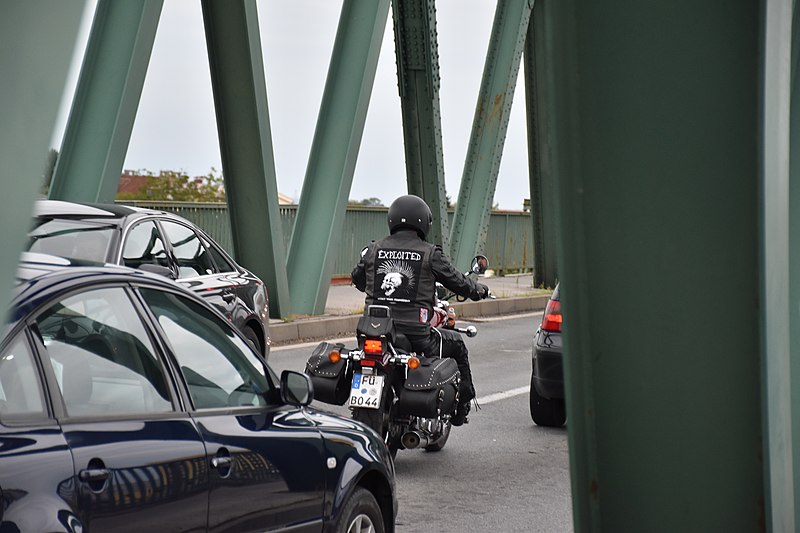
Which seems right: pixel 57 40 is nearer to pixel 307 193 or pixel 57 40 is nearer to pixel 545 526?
pixel 545 526

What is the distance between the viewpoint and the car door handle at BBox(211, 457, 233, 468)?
403 cm

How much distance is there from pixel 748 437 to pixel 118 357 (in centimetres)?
225

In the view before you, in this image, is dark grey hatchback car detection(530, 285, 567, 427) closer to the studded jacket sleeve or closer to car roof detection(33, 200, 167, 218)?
the studded jacket sleeve

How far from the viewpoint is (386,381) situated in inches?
305

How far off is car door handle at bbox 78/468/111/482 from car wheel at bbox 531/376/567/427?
7225 mm

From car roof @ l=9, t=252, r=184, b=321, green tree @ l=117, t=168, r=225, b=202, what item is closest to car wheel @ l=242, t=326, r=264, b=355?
car roof @ l=9, t=252, r=184, b=321

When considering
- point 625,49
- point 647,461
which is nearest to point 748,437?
point 647,461

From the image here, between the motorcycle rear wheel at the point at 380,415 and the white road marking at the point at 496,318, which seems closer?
the motorcycle rear wheel at the point at 380,415

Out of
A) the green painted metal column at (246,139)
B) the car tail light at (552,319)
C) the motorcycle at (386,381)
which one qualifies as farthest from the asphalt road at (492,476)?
the green painted metal column at (246,139)

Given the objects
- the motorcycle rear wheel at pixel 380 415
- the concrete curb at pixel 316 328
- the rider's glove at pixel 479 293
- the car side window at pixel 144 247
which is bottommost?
the concrete curb at pixel 316 328

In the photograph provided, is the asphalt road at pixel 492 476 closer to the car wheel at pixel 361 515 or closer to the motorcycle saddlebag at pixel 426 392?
the motorcycle saddlebag at pixel 426 392

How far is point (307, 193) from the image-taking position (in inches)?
713

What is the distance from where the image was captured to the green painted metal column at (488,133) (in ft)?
76.1

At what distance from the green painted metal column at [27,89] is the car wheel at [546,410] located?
31.0 ft
